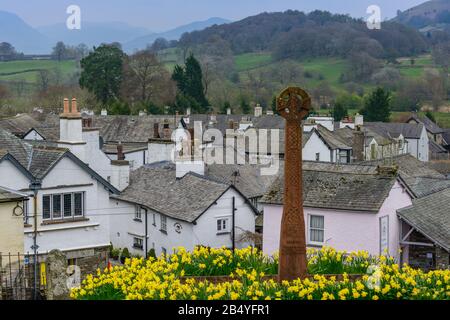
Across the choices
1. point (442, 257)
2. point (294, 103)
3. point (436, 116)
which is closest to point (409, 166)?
point (442, 257)

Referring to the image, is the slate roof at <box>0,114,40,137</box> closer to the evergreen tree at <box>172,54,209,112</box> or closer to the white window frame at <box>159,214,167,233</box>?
the white window frame at <box>159,214,167,233</box>

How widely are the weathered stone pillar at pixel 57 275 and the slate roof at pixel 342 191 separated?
16.1 metres

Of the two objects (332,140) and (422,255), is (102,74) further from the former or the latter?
(422,255)

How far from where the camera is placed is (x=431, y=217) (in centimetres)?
3170

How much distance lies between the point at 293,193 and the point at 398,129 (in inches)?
3073

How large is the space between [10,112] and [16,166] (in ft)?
262

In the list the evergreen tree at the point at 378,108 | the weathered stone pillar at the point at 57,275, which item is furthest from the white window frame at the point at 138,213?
the evergreen tree at the point at 378,108

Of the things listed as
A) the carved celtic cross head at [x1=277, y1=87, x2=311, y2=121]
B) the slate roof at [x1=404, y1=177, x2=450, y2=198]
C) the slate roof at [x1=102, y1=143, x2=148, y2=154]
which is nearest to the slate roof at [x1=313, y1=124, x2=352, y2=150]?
the slate roof at [x1=102, y1=143, x2=148, y2=154]

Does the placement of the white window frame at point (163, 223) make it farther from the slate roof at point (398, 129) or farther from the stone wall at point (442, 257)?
the slate roof at point (398, 129)
